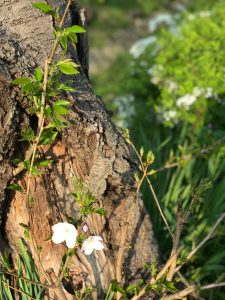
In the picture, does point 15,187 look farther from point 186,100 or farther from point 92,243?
point 186,100

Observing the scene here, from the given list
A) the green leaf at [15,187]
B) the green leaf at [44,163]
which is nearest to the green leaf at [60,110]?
the green leaf at [44,163]

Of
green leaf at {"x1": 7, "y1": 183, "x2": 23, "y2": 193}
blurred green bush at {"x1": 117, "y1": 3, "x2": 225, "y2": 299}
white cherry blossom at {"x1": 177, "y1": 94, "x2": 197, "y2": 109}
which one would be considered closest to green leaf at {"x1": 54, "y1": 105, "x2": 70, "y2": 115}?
green leaf at {"x1": 7, "y1": 183, "x2": 23, "y2": 193}

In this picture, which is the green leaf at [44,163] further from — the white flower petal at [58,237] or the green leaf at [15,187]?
the white flower petal at [58,237]

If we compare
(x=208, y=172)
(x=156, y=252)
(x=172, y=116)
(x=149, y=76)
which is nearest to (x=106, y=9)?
(x=149, y=76)

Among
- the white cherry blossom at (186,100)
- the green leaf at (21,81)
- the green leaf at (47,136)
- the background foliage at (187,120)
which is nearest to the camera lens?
the green leaf at (21,81)

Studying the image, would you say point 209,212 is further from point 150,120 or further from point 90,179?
point 150,120
